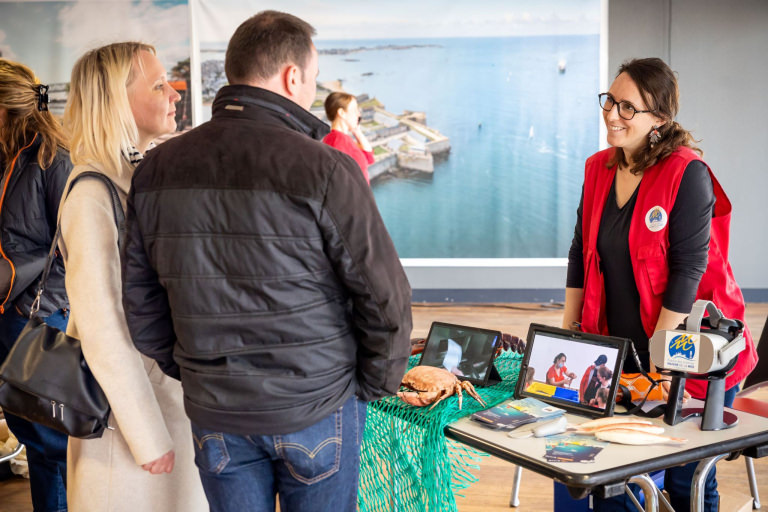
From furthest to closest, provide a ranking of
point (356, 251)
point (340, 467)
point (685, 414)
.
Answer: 1. point (685, 414)
2. point (340, 467)
3. point (356, 251)

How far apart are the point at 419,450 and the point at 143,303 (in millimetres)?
764

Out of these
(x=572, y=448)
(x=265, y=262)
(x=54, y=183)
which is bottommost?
(x=572, y=448)

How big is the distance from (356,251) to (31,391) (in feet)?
2.75

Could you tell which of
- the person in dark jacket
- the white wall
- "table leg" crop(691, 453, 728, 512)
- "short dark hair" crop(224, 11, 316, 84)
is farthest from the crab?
the white wall

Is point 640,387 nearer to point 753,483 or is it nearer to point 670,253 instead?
point 670,253

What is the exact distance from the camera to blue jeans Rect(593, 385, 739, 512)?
1860 millimetres

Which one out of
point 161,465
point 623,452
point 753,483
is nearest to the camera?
point 623,452

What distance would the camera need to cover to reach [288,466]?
4.33ft

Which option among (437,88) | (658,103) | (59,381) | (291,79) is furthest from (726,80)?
(59,381)

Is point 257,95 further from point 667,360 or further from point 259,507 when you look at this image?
point 667,360

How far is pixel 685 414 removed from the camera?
65.3 inches

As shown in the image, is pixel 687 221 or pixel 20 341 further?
pixel 687 221

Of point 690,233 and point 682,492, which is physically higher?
point 690,233

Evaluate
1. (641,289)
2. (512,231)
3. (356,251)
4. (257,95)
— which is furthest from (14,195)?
(512,231)
